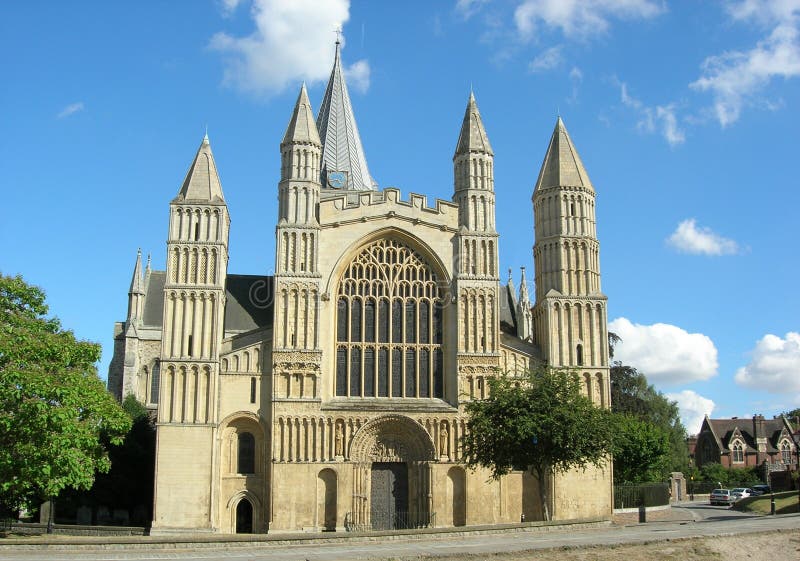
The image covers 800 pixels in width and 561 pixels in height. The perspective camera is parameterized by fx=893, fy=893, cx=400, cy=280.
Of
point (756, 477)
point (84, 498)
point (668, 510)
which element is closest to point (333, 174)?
point (84, 498)

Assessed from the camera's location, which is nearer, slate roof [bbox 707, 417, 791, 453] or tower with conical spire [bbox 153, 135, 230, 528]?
tower with conical spire [bbox 153, 135, 230, 528]

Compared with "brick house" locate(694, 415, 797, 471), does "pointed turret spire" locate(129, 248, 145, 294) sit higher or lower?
higher

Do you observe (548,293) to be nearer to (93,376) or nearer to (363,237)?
(363,237)

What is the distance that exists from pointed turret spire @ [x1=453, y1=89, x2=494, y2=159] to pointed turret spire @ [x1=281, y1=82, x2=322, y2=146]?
7306 mm

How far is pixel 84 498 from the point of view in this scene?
45.2m

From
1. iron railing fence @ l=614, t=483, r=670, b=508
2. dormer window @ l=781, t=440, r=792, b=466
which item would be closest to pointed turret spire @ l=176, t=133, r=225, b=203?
iron railing fence @ l=614, t=483, r=670, b=508

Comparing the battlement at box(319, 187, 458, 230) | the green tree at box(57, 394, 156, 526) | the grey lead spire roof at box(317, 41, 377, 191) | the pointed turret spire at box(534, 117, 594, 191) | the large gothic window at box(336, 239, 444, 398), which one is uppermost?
the grey lead spire roof at box(317, 41, 377, 191)

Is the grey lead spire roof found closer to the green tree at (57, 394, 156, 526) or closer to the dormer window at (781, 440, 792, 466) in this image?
the green tree at (57, 394, 156, 526)

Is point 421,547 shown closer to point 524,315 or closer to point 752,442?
point 524,315

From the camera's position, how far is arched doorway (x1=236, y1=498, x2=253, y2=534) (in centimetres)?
4166

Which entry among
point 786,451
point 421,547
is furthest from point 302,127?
Answer: point 786,451

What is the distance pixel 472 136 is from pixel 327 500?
759 inches

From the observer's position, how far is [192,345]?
1619 inches

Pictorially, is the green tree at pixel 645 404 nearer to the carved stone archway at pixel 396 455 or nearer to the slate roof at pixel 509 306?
the slate roof at pixel 509 306
